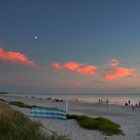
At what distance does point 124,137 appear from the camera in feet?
53.8

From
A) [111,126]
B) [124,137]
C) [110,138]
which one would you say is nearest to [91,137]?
[110,138]

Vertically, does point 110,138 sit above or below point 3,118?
below

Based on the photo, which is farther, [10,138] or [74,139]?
[74,139]

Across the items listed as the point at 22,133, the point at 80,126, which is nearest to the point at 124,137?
the point at 80,126

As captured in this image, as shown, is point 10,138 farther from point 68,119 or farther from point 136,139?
point 68,119

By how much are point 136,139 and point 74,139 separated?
3705 millimetres

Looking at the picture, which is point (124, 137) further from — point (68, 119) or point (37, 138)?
point (37, 138)

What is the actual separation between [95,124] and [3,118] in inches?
275

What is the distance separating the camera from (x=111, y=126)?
18297 millimetres

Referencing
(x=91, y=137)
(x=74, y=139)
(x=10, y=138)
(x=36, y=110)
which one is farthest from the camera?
(x=36, y=110)

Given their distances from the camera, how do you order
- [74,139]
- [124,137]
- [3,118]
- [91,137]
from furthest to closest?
[124,137]
[91,137]
[74,139]
[3,118]

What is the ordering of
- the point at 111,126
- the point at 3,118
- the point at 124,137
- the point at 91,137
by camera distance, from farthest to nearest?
the point at 111,126 → the point at 124,137 → the point at 91,137 → the point at 3,118

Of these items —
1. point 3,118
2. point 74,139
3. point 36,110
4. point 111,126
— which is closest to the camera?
point 3,118

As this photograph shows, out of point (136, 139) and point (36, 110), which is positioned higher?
point (36, 110)
